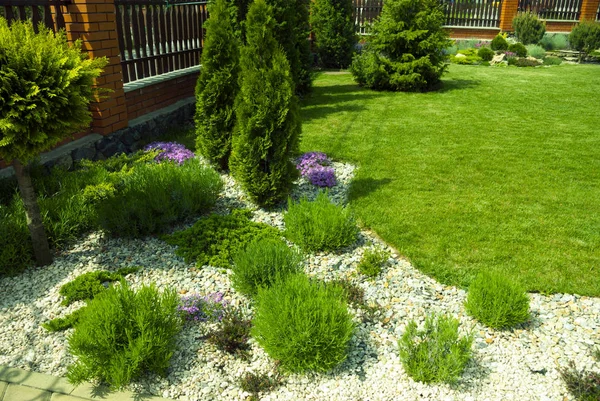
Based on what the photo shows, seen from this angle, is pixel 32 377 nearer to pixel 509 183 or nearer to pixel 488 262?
pixel 488 262

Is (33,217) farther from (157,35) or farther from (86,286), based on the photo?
(157,35)

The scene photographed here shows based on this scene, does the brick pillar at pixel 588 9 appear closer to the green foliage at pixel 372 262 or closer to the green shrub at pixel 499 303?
the green foliage at pixel 372 262

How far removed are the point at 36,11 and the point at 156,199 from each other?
9.81 ft

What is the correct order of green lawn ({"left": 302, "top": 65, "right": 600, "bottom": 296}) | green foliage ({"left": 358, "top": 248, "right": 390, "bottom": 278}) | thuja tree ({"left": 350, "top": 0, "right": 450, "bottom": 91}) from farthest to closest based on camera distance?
thuja tree ({"left": 350, "top": 0, "right": 450, "bottom": 91}), green lawn ({"left": 302, "top": 65, "right": 600, "bottom": 296}), green foliage ({"left": 358, "top": 248, "right": 390, "bottom": 278})

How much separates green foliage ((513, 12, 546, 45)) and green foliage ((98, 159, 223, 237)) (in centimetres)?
1889

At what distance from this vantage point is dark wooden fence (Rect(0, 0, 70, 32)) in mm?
5293

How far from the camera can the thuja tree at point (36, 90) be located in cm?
348

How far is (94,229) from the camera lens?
4918 millimetres

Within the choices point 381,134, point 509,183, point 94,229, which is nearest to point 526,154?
point 509,183

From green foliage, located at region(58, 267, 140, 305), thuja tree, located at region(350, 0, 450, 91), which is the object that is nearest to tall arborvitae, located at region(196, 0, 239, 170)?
green foliage, located at region(58, 267, 140, 305)

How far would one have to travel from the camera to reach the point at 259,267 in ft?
12.4

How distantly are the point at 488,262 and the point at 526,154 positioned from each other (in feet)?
11.9

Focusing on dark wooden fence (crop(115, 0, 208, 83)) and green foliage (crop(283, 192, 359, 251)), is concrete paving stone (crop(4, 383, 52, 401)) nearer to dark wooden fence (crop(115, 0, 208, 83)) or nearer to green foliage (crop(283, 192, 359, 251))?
green foliage (crop(283, 192, 359, 251))

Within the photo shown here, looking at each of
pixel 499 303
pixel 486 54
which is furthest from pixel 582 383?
pixel 486 54
